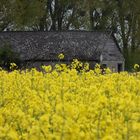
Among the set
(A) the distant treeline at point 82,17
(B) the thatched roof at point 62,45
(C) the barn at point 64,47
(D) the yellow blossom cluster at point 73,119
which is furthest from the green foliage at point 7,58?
(D) the yellow blossom cluster at point 73,119

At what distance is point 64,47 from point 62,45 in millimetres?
428

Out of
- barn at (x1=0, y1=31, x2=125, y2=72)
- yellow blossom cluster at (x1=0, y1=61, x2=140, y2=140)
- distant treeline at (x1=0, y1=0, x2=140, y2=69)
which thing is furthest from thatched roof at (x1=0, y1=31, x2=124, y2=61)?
yellow blossom cluster at (x1=0, y1=61, x2=140, y2=140)

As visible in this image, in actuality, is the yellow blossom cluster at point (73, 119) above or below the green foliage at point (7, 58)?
above

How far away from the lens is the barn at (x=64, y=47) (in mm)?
44312

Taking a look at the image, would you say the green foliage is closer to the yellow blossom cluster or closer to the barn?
the barn

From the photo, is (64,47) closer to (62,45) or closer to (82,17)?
(62,45)

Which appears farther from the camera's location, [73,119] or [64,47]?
[64,47]

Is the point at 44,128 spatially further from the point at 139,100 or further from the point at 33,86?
the point at 33,86

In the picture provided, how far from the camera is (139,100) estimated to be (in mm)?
7820

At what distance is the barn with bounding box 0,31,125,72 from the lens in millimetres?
44312

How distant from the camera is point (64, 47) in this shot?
45594mm

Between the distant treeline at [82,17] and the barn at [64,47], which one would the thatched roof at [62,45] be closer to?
the barn at [64,47]

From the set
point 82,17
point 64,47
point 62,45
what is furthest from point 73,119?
point 82,17

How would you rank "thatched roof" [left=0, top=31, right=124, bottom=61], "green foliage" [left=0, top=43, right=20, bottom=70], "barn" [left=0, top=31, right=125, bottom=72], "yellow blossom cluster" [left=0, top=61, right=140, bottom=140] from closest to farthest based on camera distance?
"yellow blossom cluster" [left=0, top=61, right=140, bottom=140] < "green foliage" [left=0, top=43, right=20, bottom=70] < "barn" [left=0, top=31, right=125, bottom=72] < "thatched roof" [left=0, top=31, right=124, bottom=61]
